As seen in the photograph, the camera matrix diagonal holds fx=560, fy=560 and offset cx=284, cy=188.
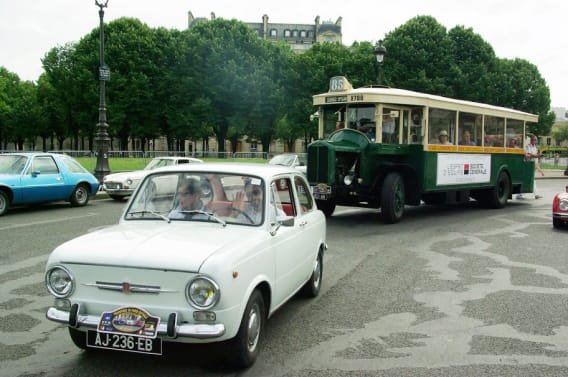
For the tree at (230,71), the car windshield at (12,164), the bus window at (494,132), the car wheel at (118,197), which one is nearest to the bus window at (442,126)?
the bus window at (494,132)

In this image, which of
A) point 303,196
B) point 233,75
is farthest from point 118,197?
point 233,75

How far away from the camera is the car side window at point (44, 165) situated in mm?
14578

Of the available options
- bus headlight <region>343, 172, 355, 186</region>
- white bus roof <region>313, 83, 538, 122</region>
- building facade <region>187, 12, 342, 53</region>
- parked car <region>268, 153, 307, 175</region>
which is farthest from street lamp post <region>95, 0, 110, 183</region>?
building facade <region>187, 12, 342, 53</region>

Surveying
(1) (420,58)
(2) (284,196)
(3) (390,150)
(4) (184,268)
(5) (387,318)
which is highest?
(1) (420,58)

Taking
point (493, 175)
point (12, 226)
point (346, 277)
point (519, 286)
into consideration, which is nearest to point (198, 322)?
point (346, 277)

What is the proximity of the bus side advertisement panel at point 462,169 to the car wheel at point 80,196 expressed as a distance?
9.79 m

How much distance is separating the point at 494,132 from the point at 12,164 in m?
13.5

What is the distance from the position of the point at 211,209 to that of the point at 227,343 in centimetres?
134

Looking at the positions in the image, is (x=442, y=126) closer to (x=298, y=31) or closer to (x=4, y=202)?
(x=4, y=202)

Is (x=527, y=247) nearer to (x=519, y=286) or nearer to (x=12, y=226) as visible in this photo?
(x=519, y=286)

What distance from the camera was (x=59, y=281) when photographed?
4.16 metres

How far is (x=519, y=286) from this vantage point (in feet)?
24.2

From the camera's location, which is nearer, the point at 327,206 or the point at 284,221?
the point at 284,221

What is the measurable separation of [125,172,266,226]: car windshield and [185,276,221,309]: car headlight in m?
1.09
